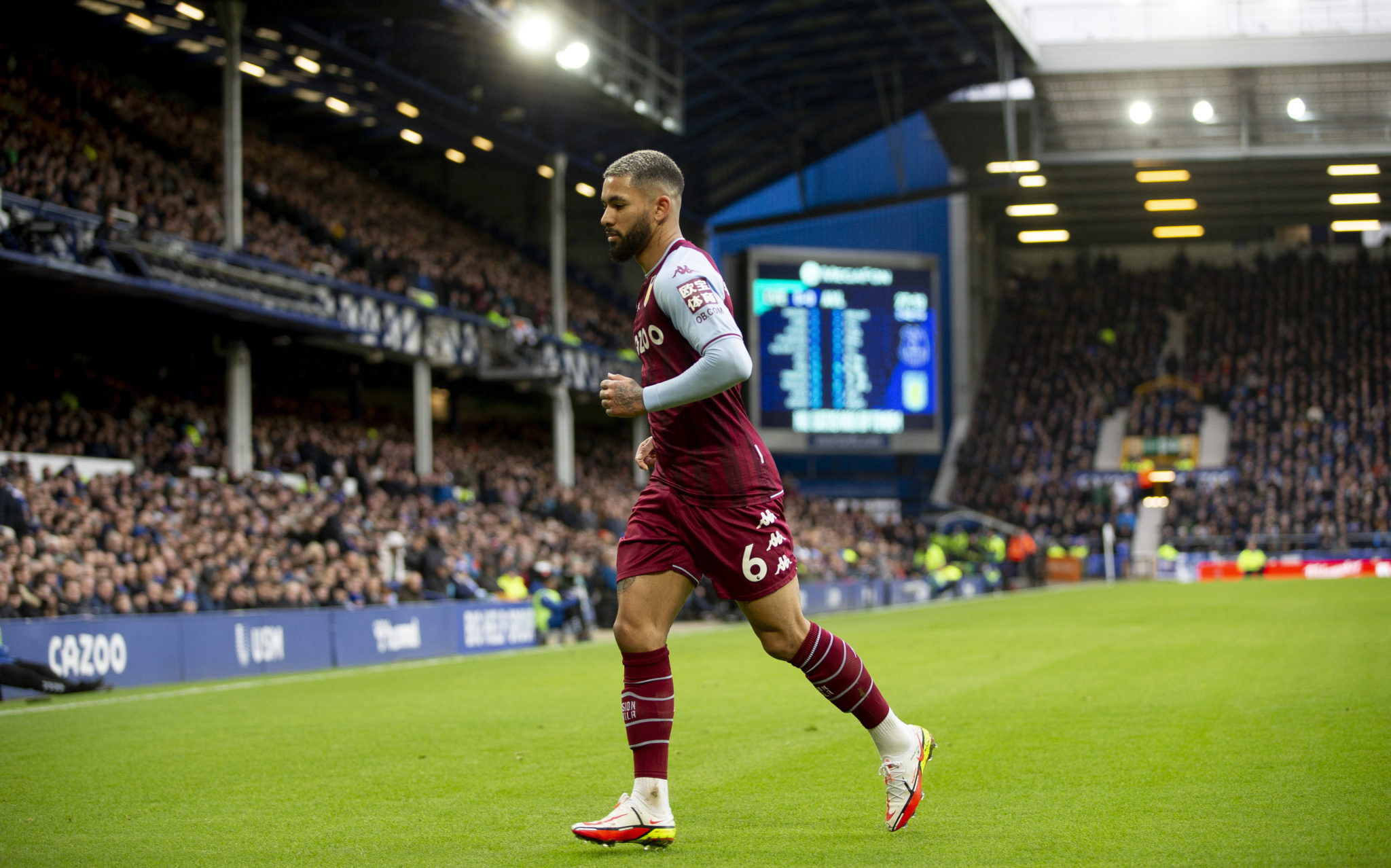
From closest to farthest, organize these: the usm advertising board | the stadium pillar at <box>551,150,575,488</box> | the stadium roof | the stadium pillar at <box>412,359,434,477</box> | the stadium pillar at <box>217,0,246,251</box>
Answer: the usm advertising board
the stadium pillar at <box>217,0,246,251</box>
the stadium roof
the stadium pillar at <box>412,359,434,477</box>
the stadium pillar at <box>551,150,575,488</box>

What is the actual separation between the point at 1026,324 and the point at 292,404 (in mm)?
34082

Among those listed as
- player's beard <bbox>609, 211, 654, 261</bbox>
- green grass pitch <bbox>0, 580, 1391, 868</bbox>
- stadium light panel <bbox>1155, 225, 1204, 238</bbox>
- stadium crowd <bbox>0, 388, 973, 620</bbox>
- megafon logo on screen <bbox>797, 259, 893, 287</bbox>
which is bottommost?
green grass pitch <bbox>0, 580, 1391, 868</bbox>

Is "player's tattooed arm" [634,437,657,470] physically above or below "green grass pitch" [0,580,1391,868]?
A: above

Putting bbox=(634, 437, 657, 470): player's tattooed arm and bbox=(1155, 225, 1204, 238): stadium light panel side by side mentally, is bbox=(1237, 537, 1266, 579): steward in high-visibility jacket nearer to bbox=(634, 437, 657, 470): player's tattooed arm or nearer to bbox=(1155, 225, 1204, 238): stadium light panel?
bbox=(1155, 225, 1204, 238): stadium light panel

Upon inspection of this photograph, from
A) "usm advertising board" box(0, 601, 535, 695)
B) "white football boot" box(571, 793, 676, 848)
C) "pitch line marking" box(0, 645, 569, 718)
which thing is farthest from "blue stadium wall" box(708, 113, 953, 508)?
"white football boot" box(571, 793, 676, 848)

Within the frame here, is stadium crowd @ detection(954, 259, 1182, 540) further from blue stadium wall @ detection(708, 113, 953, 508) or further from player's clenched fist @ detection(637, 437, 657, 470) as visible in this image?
player's clenched fist @ detection(637, 437, 657, 470)

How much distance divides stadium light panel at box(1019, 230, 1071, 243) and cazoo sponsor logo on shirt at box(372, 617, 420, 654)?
43782 mm

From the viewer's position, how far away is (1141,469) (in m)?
49.7

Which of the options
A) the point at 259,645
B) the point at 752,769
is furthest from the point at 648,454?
the point at 259,645

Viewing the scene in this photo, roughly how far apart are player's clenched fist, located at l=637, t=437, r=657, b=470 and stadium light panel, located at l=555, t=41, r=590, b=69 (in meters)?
25.0

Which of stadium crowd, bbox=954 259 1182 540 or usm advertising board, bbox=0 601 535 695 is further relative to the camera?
stadium crowd, bbox=954 259 1182 540

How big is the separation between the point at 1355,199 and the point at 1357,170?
4.65 meters

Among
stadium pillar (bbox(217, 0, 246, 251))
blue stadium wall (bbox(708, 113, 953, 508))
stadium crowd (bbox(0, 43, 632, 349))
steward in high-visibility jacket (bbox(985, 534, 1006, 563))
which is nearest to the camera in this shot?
stadium crowd (bbox(0, 43, 632, 349))

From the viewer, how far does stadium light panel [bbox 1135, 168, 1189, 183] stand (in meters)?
47.9
